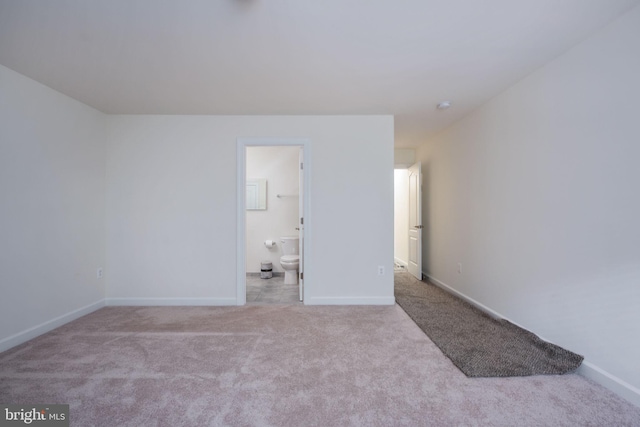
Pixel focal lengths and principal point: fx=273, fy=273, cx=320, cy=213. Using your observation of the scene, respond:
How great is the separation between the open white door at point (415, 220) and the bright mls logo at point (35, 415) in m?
4.27

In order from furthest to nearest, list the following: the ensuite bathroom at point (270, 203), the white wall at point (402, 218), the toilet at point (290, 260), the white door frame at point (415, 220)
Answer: the white wall at point (402, 218) → the ensuite bathroom at point (270, 203) → the white door frame at point (415, 220) → the toilet at point (290, 260)

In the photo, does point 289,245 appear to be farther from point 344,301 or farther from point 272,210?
point 344,301

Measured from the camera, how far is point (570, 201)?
197 cm

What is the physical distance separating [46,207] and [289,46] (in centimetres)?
264

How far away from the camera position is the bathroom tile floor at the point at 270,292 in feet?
11.2

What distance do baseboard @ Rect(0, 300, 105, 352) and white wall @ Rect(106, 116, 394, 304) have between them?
41 centimetres

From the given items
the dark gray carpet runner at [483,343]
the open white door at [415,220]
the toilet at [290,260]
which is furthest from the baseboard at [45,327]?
the open white door at [415,220]

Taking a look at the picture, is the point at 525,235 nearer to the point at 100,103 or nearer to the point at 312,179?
the point at 312,179

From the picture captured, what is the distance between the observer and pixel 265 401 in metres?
1.58

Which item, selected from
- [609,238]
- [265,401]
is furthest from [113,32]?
[609,238]

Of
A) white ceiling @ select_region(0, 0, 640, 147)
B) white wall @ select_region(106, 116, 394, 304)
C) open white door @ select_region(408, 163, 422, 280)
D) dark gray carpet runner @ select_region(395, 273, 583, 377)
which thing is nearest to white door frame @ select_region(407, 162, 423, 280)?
open white door @ select_region(408, 163, 422, 280)

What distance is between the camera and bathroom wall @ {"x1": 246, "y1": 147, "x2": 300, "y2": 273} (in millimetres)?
4840

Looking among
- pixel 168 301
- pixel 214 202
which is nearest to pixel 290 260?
pixel 214 202

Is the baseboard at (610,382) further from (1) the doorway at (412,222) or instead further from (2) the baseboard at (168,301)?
(2) the baseboard at (168,301)
